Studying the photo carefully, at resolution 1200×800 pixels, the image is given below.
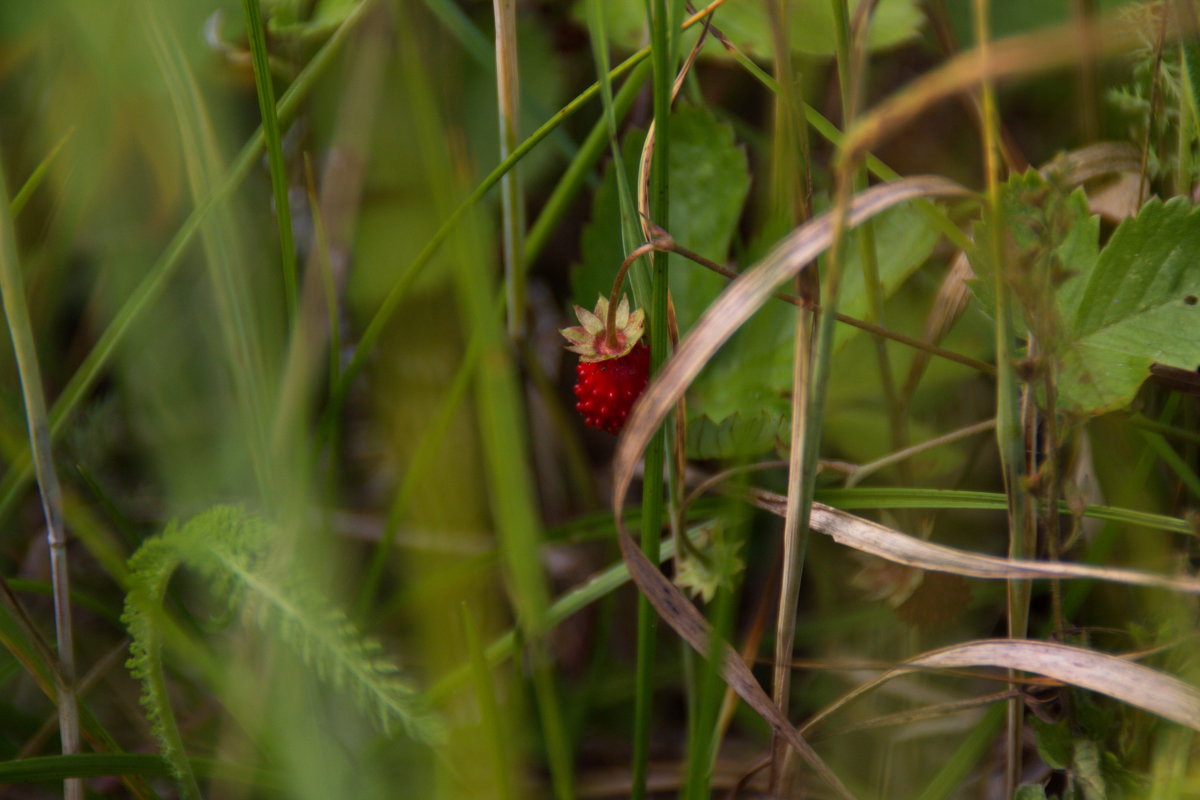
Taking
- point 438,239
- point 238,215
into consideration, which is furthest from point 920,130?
point 238,215

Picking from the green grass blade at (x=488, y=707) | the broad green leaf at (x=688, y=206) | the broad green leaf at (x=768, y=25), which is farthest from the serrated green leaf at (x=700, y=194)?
the green grass blade at (x=488, y=707)

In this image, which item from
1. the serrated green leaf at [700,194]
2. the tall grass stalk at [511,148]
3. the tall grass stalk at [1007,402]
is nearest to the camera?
the tall grass stalk at [1007,402]

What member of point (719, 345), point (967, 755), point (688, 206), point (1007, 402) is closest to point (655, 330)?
point (719, 345)

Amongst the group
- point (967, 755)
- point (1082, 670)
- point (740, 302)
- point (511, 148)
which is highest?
point (511, 148)

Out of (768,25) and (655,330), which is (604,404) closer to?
(655,330)

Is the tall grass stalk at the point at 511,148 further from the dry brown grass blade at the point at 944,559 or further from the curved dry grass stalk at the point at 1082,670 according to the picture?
the curved dry grass stalk at the point at 1082,670

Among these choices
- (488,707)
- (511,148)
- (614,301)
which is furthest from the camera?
(511,148)

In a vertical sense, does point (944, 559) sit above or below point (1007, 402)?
below
